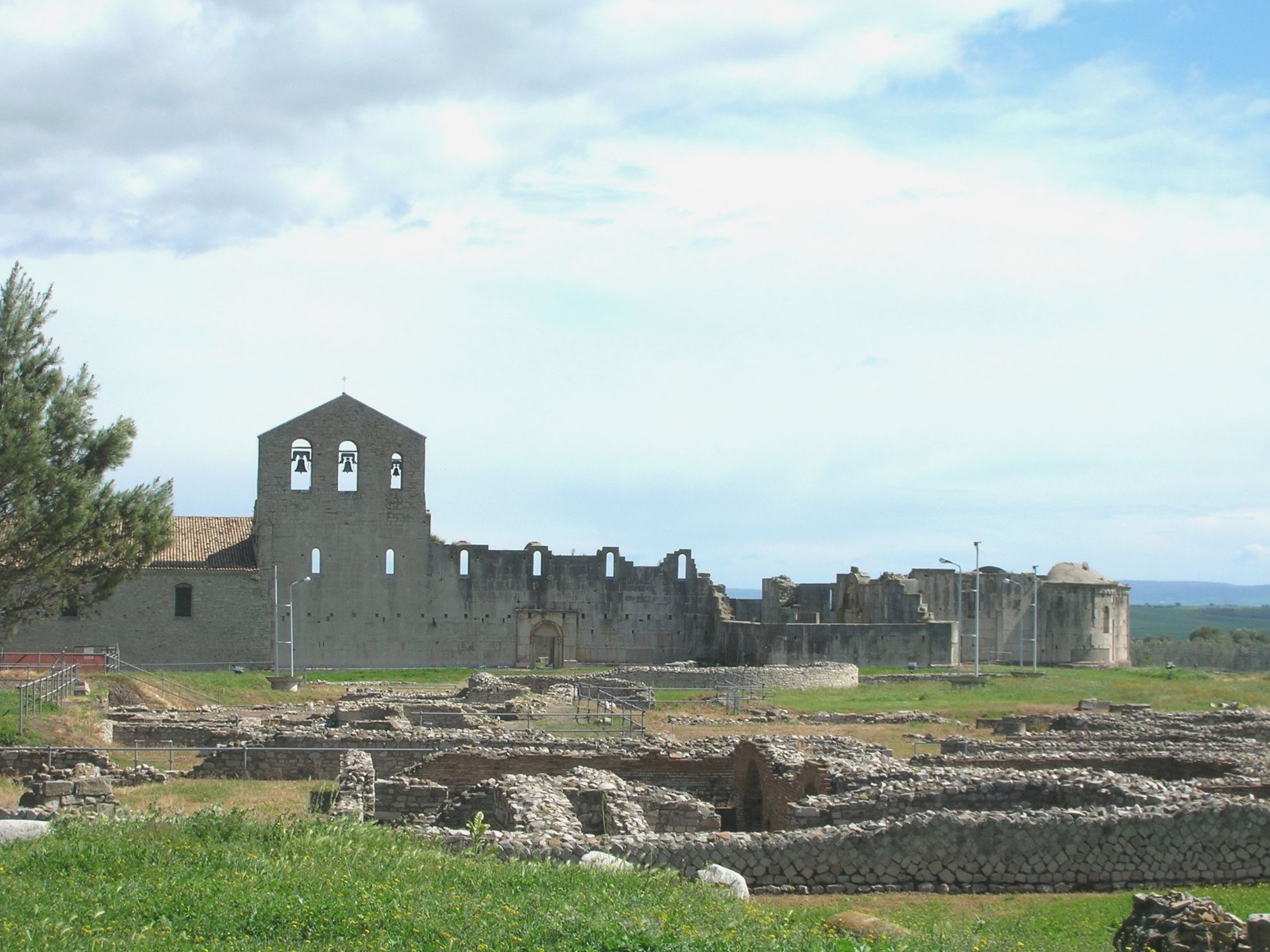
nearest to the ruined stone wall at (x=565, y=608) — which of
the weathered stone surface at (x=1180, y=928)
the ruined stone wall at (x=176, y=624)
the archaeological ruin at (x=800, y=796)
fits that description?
the ruined stone wall at (x=176, y=624)

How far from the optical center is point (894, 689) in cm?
4916

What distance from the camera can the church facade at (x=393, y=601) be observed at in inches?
2297

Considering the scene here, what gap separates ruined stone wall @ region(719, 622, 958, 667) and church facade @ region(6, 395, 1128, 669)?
0.06 meters

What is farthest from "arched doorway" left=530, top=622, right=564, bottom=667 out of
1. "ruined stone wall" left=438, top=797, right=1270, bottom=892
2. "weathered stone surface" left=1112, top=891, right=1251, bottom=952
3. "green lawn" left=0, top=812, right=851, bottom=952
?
"weathered stone surface" left=1112, top=891, right=1251, bottom=952

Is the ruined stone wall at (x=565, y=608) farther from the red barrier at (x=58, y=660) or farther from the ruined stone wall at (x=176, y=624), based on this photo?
the red barrier at (x=58, y=660)

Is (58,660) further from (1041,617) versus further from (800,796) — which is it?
(1041,617)

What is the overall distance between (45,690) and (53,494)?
1030cm

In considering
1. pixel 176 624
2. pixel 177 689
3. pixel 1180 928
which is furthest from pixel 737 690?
pixel 1180 928

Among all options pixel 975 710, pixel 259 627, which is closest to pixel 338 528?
pixel 259 627

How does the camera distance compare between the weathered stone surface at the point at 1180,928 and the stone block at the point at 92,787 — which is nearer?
the weathered stone surface at the point at 1180,928

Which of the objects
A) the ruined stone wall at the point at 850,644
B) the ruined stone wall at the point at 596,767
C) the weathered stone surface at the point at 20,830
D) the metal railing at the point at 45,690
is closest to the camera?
the weathered stone surface at the point at 20,830

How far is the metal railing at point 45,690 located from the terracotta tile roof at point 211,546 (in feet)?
68.6

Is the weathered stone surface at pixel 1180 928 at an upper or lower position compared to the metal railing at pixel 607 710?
upper

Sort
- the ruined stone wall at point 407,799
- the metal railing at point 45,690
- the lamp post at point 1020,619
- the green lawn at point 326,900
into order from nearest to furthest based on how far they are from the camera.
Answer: the green lawn at point 326,900
the ruined stone wall at point 407,799
the metal railing at point 45,690
the lamp post at point 1020,619
